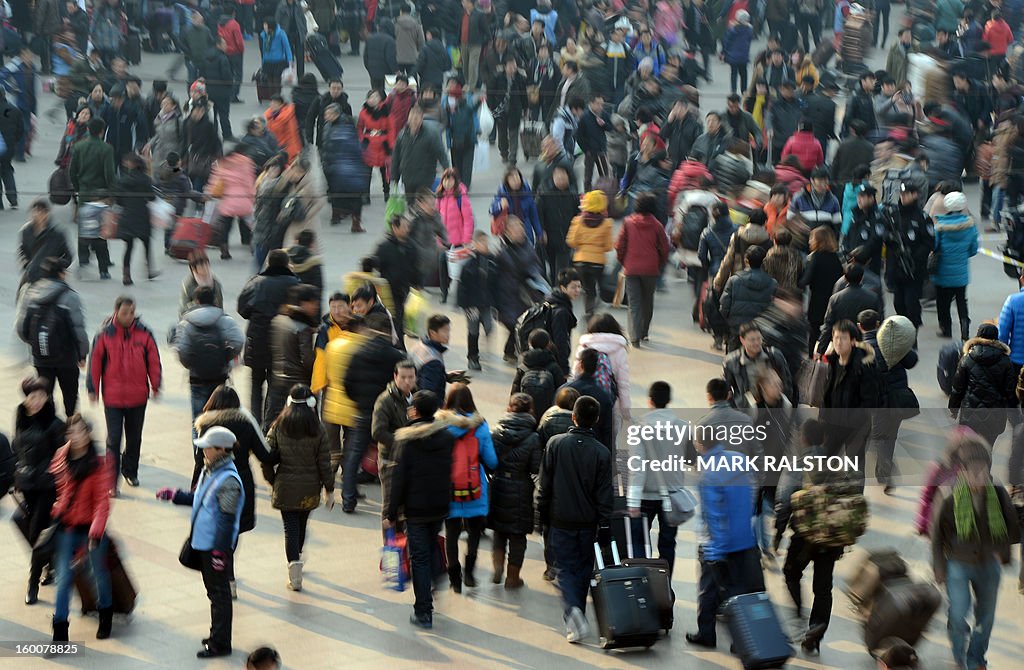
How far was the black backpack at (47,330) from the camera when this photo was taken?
39.6 feet

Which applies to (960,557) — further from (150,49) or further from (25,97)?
(150,49)

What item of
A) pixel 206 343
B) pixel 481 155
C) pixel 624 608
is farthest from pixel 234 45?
pixel 624 608

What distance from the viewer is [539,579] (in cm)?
1041

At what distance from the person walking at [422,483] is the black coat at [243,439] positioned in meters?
0.81

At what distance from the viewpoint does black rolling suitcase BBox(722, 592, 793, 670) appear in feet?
29.0

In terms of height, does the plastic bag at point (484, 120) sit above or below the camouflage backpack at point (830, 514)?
above

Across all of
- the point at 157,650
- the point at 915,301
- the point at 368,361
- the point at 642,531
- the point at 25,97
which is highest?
the point at 25,97

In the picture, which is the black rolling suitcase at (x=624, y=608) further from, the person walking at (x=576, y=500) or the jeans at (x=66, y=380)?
the jeans at (x=66, y=380)

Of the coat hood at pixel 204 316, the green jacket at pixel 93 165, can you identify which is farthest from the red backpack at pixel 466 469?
the green jacket at pixel 93 165

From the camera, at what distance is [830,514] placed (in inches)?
354

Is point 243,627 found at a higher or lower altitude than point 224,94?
lower

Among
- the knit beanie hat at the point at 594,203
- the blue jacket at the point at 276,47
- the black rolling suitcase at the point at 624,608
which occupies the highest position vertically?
the blue jacket at the point at 276,47

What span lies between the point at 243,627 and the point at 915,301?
8091 mm

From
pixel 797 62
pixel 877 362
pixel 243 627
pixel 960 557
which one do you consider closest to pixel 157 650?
pixel 243 627
